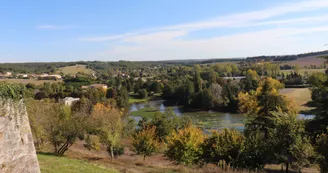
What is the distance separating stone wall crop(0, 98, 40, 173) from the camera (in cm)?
666

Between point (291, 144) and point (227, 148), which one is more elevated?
point (291, 144)

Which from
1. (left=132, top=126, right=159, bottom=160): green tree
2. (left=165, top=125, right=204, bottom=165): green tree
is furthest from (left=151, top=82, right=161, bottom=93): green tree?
(left=165, top=125, right=204, bottom=165): green tree

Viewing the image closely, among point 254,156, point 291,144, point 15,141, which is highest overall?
point 15,141

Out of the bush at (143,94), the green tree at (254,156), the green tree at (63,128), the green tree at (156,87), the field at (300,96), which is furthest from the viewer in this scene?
the green tree at (156,87)

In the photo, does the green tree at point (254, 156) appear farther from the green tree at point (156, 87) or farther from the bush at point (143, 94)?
the green tree at point (156, 87)

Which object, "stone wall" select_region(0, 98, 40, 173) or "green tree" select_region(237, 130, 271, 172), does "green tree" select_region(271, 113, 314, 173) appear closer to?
"green tree" select_region(237, 130, 271, 172)

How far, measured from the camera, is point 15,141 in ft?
22.8

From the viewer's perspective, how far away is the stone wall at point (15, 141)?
666cm

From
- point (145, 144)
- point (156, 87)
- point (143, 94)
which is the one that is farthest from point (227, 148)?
point (156, 87)

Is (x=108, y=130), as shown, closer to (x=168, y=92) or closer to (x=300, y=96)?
(x=300, y=96)

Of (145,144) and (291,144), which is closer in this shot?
(291,144)

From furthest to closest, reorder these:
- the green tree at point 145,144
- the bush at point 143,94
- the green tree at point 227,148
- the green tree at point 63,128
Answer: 1. the bush at point 143,94
2. the green tree at point 145,144
3. the green tree at point 63,128
4. the green tree at point 227,148

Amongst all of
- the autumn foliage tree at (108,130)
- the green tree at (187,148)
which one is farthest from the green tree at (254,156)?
the autumn foliage tree at (108,130)

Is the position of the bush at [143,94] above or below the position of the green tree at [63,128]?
below
